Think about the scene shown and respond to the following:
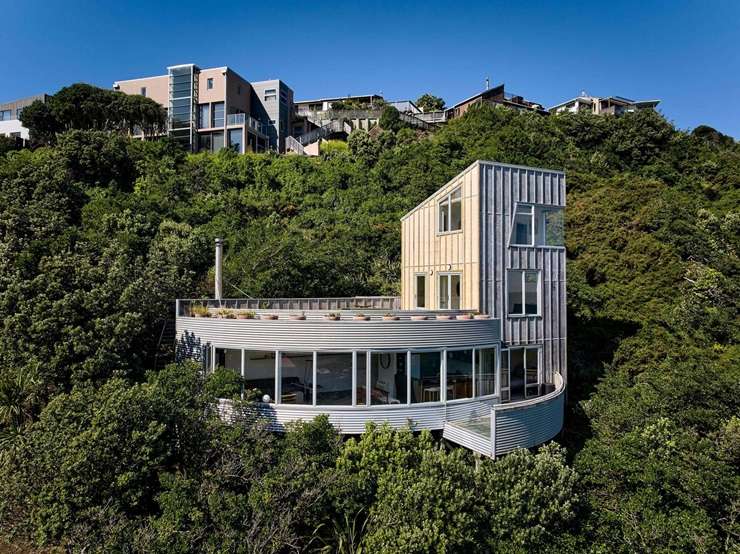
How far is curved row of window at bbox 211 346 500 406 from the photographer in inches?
476

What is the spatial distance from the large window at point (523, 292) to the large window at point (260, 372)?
8.09 m

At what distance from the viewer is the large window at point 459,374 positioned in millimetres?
12656

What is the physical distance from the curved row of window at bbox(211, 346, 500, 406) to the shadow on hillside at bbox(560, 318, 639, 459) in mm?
8075

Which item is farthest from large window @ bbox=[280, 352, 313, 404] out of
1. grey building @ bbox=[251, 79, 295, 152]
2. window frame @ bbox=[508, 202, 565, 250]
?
grey building @ bbox=[251, 79, 295, 152]

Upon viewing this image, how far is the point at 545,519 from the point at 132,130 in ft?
167

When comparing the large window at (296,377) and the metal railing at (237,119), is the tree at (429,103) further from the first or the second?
the large window at (296,377)

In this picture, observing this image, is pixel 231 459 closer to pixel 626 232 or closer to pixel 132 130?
pixel 626 232

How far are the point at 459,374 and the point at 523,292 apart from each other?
456 centimetres

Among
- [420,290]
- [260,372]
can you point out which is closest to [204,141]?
[420,290]

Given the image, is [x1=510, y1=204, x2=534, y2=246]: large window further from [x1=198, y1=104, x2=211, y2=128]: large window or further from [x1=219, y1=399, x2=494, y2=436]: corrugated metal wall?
[x1=198, y1=104, x2=211, y2=128]: large window

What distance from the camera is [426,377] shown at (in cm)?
1251

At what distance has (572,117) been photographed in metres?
52.6

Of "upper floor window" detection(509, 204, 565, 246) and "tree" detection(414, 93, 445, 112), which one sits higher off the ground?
"tree" detection(414, 93, 445, 112)

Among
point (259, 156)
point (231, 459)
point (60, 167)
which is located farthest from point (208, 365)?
point (259, 156)
